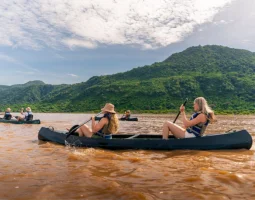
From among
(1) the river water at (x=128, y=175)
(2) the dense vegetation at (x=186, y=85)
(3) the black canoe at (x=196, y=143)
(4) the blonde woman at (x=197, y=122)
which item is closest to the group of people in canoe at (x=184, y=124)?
(4) the blonde woman at (x=197, y=122)

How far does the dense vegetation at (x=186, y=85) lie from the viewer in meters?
78.4

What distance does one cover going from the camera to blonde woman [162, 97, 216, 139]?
Answer: 8.23 metres

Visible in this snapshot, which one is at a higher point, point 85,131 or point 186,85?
point 186,85

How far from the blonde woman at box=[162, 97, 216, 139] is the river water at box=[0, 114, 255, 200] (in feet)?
2.35

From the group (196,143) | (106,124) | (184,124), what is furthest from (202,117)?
(106,124)

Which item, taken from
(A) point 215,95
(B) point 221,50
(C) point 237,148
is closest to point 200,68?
(B) point 221,50

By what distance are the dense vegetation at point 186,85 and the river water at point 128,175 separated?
58.9 m

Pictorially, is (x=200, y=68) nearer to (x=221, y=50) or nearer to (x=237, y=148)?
(x=221, y=50)

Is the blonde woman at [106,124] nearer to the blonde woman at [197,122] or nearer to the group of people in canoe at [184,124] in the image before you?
the group of people in canoe at [184,124]

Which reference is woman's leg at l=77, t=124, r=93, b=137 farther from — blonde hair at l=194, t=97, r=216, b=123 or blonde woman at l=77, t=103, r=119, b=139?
blonde hair at l=194, t=97, r=216, b=123

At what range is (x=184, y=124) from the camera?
8602 mm

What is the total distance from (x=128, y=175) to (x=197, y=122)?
3.82m

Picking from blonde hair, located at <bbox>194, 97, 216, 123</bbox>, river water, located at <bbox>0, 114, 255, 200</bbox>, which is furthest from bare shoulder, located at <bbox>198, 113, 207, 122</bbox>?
river water, located at <bbox>0, 114, 255, 200</bbox>

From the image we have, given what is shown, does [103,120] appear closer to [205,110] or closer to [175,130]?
[175,130]
